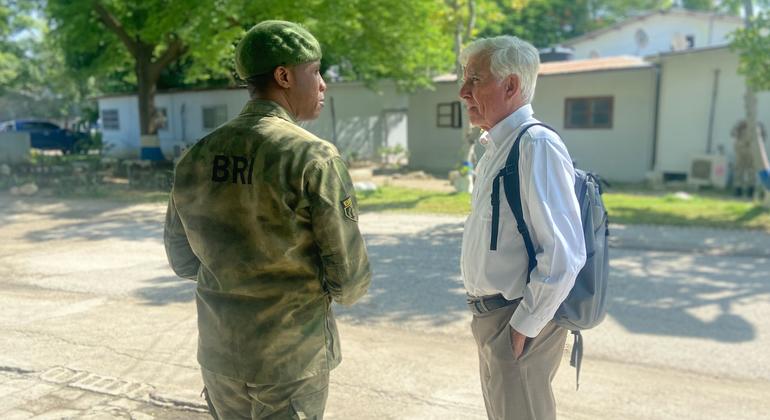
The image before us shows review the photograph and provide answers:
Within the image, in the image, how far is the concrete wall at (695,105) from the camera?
Result: 15500mm

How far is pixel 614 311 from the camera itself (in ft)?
18.2

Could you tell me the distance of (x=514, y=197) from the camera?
6.91 feet

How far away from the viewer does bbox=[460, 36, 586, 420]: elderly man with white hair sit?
2043 millimetres

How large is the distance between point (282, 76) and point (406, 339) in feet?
10.8

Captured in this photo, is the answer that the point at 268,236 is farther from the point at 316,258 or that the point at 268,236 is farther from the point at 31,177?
the point at 31,177

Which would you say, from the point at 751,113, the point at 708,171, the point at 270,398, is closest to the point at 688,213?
the point at 751,113

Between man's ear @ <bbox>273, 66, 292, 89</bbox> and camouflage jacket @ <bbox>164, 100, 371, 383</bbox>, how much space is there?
0.25 ft

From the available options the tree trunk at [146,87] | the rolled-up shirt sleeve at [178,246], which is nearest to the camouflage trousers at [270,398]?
the rolled-up shirt sleeve at [178,246]

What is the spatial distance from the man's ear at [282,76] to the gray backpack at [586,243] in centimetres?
80

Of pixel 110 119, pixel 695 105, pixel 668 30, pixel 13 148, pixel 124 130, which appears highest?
pixel 668 30

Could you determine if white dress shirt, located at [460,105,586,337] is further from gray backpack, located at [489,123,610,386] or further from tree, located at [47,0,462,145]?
tree, located at [47,0,462,145]

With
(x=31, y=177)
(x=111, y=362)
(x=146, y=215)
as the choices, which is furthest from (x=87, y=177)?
(x=111, y=362)

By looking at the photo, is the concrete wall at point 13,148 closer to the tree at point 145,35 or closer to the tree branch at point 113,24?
the tree at point 145,35

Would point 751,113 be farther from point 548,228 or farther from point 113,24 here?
point 113,24
